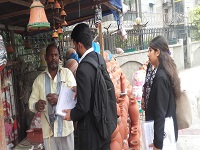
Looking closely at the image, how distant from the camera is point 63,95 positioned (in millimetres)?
2631

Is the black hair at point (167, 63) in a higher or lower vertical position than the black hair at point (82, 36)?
lower

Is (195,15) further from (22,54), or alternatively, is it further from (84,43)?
(84,43)

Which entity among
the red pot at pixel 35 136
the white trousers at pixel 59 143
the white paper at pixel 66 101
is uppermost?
the white paper at pixel 66 101

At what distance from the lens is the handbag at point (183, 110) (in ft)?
9.37

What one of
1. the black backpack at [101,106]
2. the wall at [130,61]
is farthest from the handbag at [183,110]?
the wall at [130,61]

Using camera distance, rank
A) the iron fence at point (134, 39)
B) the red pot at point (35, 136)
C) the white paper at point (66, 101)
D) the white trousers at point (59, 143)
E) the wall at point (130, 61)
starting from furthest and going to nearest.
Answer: the iron fence at point (134, 39)
the wall at point (130, 61)
the red pot at point (35, 136)
the white trousers at point (59, 143)
the white paper at point (66, 101)

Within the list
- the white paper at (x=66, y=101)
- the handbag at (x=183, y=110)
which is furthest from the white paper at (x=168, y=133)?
the white paper at (x=66, y=101)

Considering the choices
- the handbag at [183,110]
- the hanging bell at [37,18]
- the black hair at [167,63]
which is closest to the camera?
the hanging bell at [37,18]

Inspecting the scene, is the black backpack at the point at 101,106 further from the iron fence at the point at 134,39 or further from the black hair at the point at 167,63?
the iron fence at the point at 134,39

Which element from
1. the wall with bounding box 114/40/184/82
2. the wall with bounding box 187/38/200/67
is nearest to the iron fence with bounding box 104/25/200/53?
the wall with bounding box 114/40/184/82

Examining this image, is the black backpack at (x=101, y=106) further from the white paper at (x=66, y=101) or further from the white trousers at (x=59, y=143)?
the white trousers at (x=59, y=143)

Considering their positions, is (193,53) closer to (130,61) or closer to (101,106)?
(130,61)

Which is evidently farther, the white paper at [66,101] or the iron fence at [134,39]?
the iron fence at [134,39]

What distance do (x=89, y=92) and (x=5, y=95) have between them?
7.22 feet
